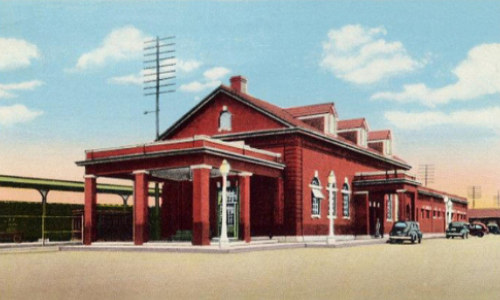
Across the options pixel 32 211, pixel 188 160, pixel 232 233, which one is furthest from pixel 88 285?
pixel 32 211

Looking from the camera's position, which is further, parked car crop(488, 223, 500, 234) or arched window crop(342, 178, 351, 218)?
parked car crop(488, 223, 500, 234)

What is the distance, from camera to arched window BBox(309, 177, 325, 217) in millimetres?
40059

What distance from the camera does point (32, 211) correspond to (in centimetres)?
3844

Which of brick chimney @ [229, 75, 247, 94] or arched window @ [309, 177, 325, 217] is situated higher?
brick chimney @ [229, 75, 247, 94]

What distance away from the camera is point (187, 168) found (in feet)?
112

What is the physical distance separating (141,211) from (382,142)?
28.5 metres

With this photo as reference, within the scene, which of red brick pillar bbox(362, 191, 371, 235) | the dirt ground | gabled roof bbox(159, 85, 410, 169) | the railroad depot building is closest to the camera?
the dirt ground

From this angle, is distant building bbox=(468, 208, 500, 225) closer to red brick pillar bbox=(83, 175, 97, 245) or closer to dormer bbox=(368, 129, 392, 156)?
dormer bbox=(368, 129, 392, 156)

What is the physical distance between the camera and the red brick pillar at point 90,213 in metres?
34.2

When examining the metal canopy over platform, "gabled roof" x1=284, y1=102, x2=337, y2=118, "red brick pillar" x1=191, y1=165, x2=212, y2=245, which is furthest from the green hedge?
"gabled roof" x1=284, y1=102, x2=337, y2=118

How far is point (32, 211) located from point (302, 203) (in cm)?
1629

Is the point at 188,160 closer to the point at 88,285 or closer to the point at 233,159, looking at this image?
the point at 233,159

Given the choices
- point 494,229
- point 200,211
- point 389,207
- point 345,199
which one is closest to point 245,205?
point 200,211

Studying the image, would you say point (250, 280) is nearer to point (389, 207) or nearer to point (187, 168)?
point (187, 168)
